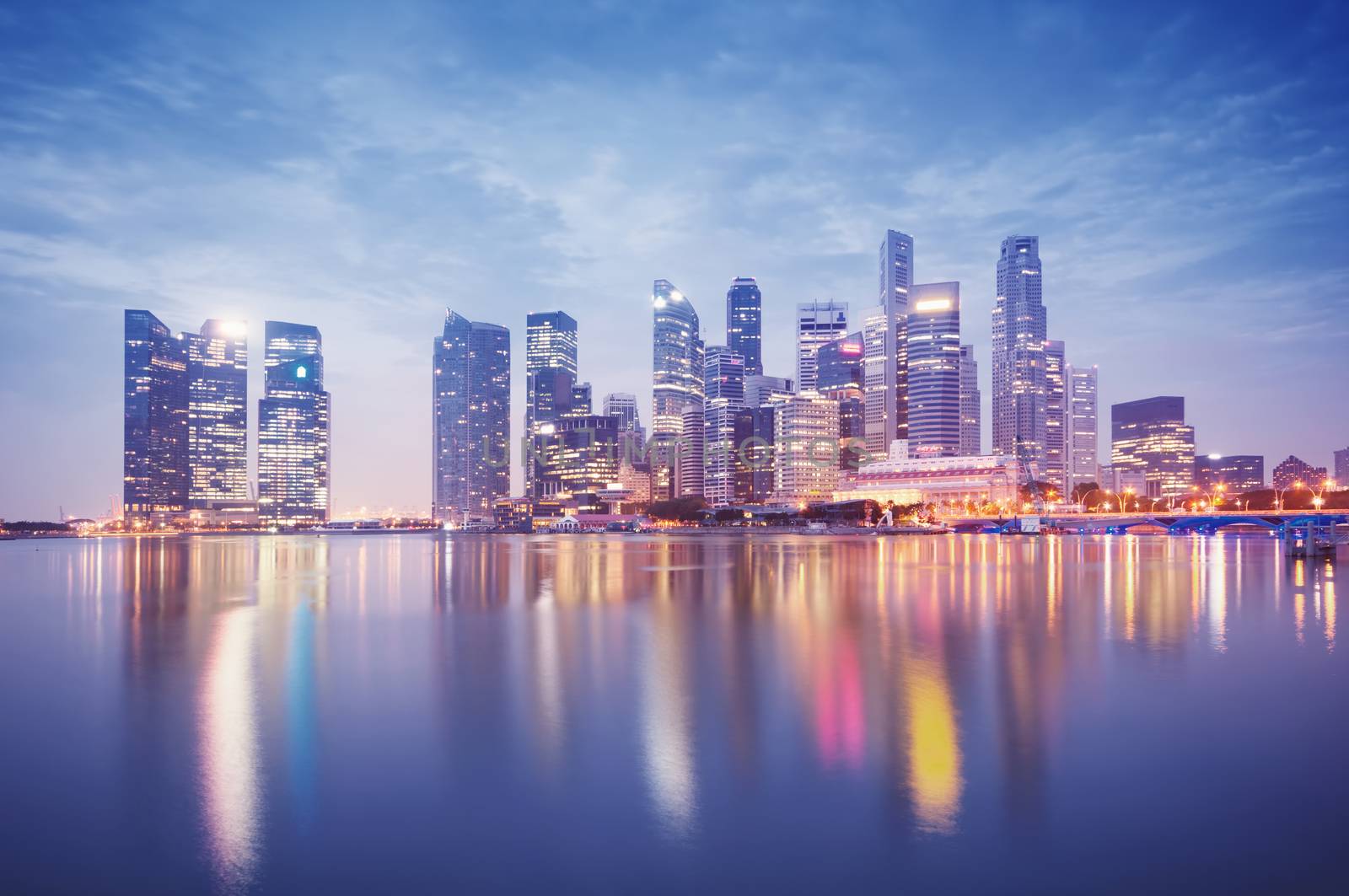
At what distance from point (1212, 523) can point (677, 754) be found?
16395 centimetres

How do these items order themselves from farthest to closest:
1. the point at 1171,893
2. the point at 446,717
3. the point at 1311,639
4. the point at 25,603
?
1. the point at 25,603
2. the point at 1311,639
3. the point at 446,717
4. the point at 1171,893

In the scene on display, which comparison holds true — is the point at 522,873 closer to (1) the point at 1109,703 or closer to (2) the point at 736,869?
(2) the point at 736,869

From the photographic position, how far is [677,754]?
14141 mm

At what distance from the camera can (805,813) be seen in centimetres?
1127

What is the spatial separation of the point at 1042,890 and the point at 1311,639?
2455cm

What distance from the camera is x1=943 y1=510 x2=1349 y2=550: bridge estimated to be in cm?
7700

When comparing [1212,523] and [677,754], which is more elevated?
[677,754]

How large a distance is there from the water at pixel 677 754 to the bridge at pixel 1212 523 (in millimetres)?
57721

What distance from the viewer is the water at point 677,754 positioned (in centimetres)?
981

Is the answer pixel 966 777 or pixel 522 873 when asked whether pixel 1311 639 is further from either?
pixel 522 873

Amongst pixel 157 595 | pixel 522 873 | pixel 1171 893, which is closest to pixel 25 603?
pixel 157 595

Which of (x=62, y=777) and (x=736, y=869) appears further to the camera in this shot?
(x=62, y=777)

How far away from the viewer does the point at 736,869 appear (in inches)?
375

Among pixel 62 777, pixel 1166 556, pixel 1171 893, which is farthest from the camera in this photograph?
pixel 1166 556
